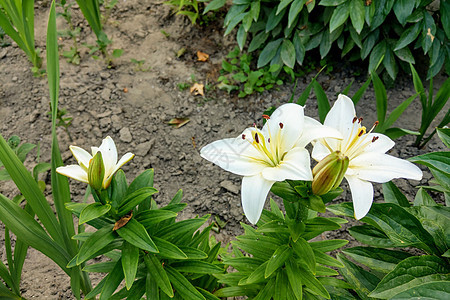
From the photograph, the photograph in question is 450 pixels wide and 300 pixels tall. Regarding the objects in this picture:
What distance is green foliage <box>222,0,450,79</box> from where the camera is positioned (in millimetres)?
1961

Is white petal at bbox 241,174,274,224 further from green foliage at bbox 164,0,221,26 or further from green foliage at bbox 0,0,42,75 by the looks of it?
green foliage at bbox 164,0,221,26

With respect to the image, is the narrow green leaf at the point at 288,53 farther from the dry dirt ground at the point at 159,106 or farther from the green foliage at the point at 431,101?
the green foliage at the point at 431,101

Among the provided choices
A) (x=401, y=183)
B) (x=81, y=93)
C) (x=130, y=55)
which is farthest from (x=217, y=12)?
(x=401, y=183)

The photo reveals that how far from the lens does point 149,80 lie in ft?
7.60

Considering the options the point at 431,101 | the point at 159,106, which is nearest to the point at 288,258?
the point at 431,101

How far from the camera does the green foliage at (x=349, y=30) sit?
196cm

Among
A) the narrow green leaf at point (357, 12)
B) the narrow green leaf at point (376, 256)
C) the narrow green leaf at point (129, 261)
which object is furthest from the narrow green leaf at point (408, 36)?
the narrow green leaf at point (129, 261)

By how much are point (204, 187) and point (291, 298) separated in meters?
0.93

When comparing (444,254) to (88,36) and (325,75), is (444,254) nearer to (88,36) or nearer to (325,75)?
(325,75)

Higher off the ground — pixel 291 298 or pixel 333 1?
pixel 333 1

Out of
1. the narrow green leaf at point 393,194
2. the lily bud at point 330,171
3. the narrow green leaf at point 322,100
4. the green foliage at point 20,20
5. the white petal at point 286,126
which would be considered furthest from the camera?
the green foliage at point 20,20

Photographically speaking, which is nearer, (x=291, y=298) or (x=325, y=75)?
(x=291, y=298)

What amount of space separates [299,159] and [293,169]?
3 centimetres

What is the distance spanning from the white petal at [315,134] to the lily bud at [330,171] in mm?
45
